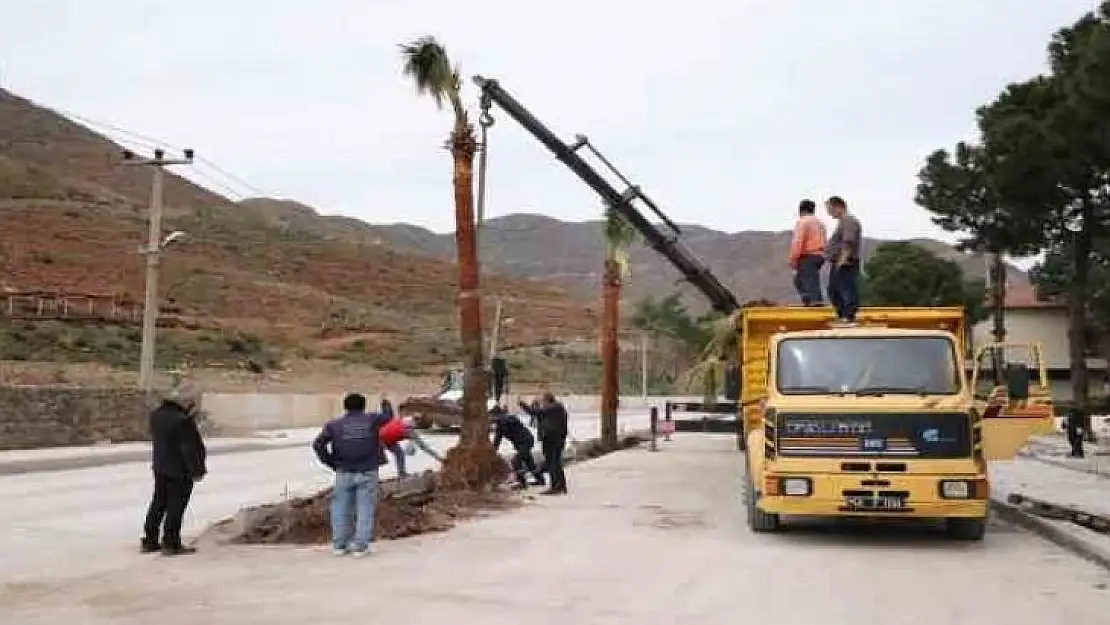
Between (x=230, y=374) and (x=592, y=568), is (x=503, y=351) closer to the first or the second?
(x=230, y=374)

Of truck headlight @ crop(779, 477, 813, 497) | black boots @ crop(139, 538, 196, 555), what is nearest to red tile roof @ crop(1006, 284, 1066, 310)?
truck headlight @ crop(779, 477, 813, 497)

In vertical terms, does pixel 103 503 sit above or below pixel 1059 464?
below

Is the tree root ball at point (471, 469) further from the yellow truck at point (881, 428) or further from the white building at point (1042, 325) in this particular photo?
the white building at point (1042, 325)

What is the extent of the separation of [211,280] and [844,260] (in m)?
85.5

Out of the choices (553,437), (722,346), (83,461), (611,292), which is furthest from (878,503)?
(611,292)

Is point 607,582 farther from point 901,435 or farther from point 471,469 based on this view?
point 471,469

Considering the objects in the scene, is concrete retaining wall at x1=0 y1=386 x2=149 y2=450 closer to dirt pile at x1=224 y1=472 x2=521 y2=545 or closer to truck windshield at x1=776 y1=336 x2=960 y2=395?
dirt pile at x1=224 y1=472 x2=521 y2=545

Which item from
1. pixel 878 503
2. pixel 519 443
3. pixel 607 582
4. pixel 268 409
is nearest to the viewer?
pixel 607 582

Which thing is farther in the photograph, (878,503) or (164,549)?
(878,503)

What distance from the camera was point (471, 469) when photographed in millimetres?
17953

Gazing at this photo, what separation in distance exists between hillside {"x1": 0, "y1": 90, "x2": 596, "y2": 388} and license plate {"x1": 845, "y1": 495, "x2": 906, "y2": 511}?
51.3 metres

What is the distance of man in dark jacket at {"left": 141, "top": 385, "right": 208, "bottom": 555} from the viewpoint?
11875 millimetres

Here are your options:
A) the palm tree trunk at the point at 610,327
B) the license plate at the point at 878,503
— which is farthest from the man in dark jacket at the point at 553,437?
the palm tree trunk at the point at 610,327

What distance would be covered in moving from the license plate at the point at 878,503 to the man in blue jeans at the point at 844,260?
133 inches
